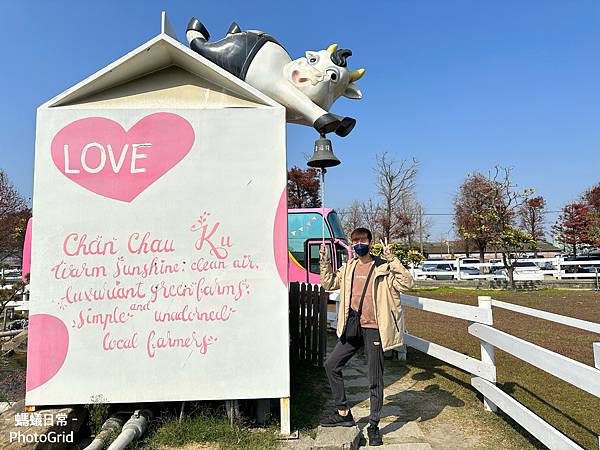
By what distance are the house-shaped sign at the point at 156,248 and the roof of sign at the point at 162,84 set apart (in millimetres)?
22

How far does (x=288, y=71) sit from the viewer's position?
5.26 metres

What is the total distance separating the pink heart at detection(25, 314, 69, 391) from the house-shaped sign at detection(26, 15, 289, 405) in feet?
0.04

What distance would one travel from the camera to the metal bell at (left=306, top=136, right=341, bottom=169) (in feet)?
15.3

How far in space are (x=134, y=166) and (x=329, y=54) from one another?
290 centimetres

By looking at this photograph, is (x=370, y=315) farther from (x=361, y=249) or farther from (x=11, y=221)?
(x=11, y=221)

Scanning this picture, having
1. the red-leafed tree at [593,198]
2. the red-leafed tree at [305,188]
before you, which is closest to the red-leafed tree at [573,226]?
the red-leafed tree at [593,198]

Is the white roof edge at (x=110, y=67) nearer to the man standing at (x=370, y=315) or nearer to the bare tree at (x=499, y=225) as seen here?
the man standing at (x=370, y=315)

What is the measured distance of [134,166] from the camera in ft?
13.9

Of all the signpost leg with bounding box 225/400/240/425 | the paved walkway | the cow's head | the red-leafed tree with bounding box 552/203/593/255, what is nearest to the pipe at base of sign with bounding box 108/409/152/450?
the signpost leg with bounding box 225/400/240/425

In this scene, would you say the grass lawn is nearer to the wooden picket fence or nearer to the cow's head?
the wooden picket fence

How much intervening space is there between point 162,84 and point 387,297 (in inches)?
127

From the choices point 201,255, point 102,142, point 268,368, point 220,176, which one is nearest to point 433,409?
point 268,368

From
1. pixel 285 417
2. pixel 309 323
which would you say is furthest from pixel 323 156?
pixel 309 323

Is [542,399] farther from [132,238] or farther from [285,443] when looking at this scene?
[132,238]
